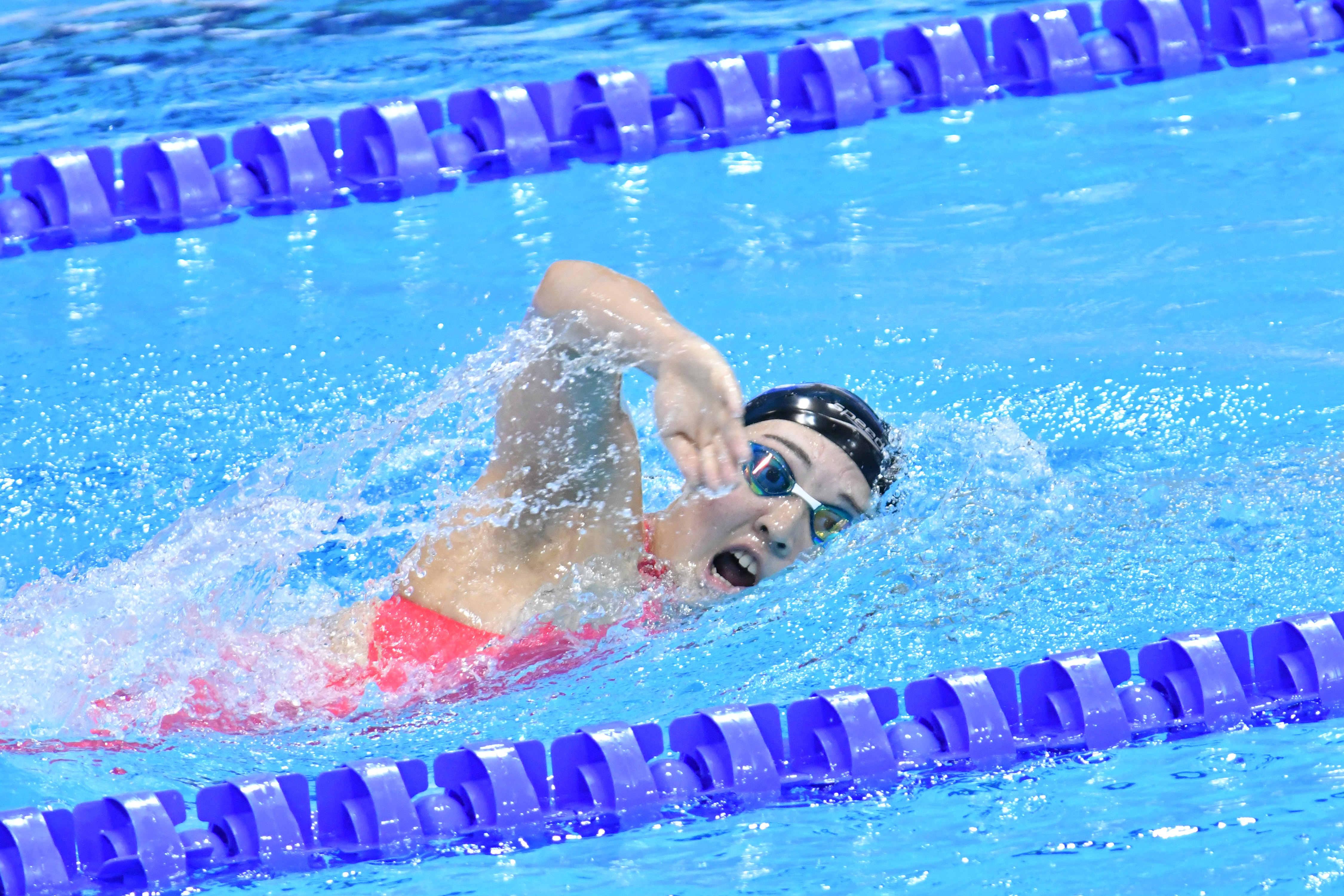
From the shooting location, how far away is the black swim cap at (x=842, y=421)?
9.29 ft

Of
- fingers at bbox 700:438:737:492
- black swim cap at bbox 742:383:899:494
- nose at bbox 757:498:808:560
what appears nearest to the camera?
fingers at bbox 700:438:737:492

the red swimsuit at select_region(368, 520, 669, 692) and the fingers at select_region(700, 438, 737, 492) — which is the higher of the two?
the fingers at select_region(700, 438, 737, 492)

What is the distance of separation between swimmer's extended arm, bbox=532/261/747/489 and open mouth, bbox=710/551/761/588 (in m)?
0.50

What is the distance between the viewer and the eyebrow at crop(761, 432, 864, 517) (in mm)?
2758

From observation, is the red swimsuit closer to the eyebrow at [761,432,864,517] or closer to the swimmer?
the swimmer

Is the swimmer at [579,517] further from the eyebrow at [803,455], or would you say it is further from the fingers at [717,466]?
the fingers at [717,466]

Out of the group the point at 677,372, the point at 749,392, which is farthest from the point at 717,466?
the point at 749,392

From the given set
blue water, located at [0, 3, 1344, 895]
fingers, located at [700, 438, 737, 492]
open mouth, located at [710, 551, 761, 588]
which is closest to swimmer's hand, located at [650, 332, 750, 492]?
fingers, located at [700, 438, 737, 492]

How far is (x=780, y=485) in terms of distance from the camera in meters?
2.73

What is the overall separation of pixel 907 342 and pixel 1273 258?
1005 mm

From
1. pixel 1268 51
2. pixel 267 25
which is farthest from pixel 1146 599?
pixel 267 25

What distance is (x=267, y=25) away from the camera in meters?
5.96

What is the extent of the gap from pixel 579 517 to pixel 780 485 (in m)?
0.34

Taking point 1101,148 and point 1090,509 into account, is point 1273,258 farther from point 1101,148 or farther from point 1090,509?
point 1090,509
